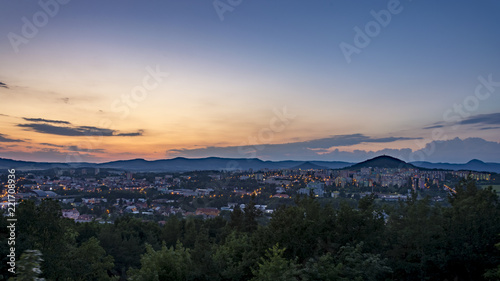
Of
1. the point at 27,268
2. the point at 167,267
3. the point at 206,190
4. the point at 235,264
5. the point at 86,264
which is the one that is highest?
the point at 27,268

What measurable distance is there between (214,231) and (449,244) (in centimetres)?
2658

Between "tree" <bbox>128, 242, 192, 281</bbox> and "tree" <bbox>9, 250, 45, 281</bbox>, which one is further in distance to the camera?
"tree" <bbox>128, 242, 192, 281</bbox>

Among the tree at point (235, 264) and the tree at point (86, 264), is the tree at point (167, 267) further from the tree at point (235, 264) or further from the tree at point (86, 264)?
the tree at point (86, 264)

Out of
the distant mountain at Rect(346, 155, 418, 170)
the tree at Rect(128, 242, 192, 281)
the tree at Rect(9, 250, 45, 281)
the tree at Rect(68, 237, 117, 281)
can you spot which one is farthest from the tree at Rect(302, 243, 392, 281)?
the distant mountain at Rect(346, 155, 418, 170)

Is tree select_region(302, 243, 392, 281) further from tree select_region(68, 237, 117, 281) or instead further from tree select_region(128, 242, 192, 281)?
tree select_region(68, 237, 117, 281)

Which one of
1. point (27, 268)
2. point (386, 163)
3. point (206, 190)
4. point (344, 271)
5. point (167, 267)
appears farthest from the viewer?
point (386, 163)

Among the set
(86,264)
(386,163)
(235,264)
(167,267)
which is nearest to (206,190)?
(386,163)

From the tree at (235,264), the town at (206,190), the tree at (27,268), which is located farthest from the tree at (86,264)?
the town at (206,190)

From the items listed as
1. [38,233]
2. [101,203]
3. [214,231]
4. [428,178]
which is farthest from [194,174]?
[38,233]

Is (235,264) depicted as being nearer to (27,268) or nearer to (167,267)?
(167,267)

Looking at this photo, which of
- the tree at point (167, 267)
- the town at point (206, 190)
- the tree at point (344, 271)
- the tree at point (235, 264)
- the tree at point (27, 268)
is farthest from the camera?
the town at point (206, 190)

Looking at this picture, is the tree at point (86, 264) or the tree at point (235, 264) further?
the tree at point (86, 264)

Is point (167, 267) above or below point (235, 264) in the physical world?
above

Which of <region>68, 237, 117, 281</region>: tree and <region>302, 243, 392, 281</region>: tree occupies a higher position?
<region>302, 243, 392, 281</region>: tree
